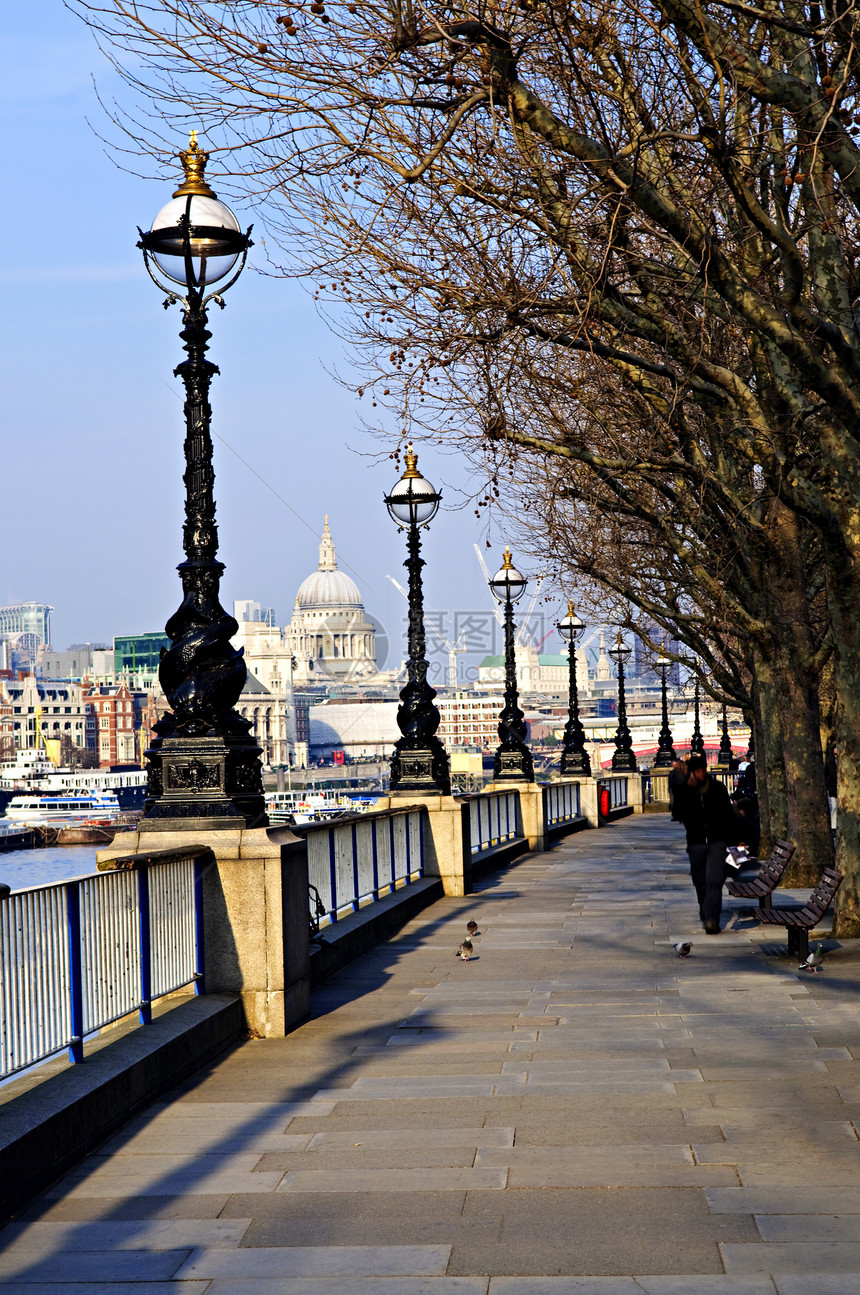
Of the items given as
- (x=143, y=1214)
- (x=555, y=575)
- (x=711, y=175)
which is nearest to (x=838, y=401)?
(x=711, y=175)

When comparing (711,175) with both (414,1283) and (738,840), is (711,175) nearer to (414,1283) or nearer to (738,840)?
(738,840)

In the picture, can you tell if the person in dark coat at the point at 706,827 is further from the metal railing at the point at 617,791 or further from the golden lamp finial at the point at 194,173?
the metal railing at the point at 617,791

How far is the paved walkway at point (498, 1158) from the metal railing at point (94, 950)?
1.85ft

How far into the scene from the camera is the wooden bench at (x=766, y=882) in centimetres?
1500

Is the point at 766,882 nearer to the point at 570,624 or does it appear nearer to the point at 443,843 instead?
the point at 443,843

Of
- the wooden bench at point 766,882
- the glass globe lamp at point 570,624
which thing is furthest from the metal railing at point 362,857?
the glass globe lamp at point 570,624

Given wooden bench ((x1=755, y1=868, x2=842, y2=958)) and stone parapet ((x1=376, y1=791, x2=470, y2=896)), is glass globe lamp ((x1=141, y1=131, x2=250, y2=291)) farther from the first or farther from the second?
stone parapet ((x1=376, y1=791, x2=470, y2=896))

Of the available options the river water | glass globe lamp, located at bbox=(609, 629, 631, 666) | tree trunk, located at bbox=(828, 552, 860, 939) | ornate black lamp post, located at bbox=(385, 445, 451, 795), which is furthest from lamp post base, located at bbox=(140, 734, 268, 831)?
the river water

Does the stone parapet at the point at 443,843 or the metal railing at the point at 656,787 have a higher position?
the stone parapet at the point at 443,843

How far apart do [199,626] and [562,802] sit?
103 ft

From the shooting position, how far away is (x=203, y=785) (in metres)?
9.75

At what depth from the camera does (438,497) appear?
761 inches

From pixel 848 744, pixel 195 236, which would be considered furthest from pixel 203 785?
pixel 848 744

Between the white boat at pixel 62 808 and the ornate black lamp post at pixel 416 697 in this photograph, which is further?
the white boat at pixel 62 808
